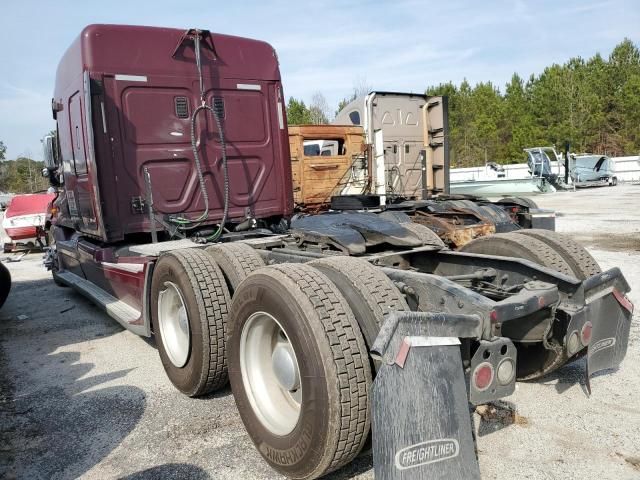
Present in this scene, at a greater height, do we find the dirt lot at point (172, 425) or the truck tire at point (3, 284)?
the truck tire at point (3, 284)

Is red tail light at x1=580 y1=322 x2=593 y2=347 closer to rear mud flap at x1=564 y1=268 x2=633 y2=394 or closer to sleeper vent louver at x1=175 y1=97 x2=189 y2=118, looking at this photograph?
rear mud flap at x1=564 y1=268 x2=633 y2=394

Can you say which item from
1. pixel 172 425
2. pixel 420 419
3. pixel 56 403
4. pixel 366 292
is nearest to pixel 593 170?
pixel 366 292

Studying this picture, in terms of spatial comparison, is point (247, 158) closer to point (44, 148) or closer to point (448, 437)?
point (44, 148)

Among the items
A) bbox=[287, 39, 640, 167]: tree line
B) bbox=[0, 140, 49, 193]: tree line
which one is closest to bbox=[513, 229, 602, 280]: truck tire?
bbox=[287, 39, 640, 167]: tree line

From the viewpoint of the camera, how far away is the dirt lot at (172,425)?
8.98 feet

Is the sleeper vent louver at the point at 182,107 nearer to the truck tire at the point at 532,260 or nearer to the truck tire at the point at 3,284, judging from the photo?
the truck tire at the point at 532,260

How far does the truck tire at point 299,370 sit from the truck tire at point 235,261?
668 millimetres

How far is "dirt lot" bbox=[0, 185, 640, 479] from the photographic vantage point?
274 cm

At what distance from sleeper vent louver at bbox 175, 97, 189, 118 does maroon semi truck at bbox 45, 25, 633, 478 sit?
0.03 meters

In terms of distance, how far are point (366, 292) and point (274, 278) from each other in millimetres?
480

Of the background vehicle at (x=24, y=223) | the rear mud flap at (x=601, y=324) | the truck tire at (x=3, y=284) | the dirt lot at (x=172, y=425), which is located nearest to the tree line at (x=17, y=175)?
the background vehicle at (x=24, y=223)

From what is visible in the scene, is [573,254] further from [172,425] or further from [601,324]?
[172,425]

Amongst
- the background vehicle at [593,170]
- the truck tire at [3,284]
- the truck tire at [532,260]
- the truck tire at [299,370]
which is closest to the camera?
the truck tire at [299,370]

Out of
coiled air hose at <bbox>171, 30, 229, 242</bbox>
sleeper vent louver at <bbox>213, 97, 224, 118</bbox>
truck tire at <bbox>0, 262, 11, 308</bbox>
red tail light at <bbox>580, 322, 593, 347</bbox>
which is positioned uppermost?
sleeper vent louver at <bbox>213, 97, 224, 118</bbox>
